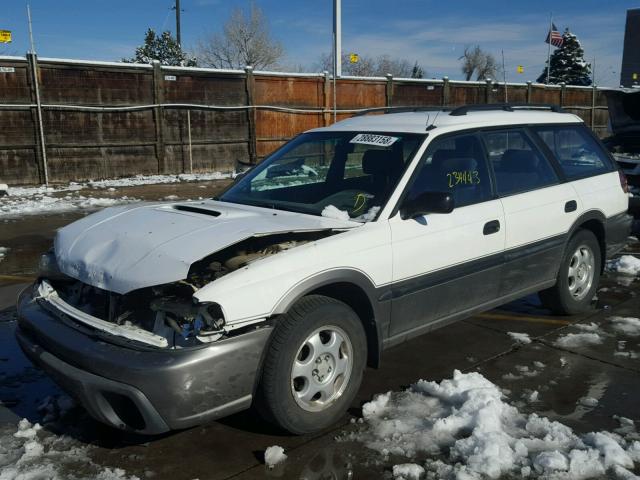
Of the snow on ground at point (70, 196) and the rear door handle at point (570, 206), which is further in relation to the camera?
the snow on ground at point (70, 196)

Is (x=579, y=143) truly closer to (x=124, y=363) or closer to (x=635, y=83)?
(x=124, y=363)

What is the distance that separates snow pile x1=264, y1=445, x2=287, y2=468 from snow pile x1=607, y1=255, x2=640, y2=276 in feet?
16.7

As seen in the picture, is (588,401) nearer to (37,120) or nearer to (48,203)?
(48,203)

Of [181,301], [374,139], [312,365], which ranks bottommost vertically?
[312,365]

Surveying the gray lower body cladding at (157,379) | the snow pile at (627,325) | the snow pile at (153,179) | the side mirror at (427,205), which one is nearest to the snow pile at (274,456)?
the gray lower body cladding at (157,379)

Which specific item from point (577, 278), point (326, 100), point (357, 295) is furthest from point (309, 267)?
point (326, 100)

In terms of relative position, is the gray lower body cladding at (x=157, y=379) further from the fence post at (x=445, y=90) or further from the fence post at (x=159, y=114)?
the fence post at (x=445, y=90)

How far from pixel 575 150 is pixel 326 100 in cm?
1422

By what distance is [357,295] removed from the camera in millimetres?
3525

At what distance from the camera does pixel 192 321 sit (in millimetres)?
2885

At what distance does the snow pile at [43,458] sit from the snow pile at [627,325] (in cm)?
397

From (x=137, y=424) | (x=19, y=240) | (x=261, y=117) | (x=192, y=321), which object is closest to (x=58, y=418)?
(x=137, y=424)

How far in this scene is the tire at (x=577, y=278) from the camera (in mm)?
5125

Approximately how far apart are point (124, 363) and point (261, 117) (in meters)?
15.7
